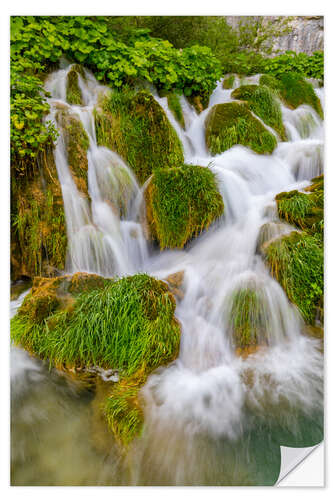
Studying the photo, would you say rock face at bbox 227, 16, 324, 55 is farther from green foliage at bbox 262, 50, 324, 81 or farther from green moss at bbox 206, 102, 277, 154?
green moss at bbox 206, 102, 277, 154

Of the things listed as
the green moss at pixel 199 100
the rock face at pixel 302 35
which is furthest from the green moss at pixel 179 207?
the green moss at pixel 199 100

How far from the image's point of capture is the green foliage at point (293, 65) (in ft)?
9.49

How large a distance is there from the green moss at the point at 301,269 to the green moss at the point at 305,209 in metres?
0.12

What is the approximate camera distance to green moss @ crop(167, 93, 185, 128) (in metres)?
3.06

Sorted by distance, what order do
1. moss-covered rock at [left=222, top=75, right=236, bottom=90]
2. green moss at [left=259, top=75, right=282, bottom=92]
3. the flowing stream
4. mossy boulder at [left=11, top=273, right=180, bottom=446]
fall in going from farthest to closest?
green moss at [left=259, top=75, right=282, bottom=92]
moss-covered rock at [left=222, top=75, right=236, bottom=90]
mossy boulder at [left=11, top=273, right=180, bottom=446]
the flowing stream

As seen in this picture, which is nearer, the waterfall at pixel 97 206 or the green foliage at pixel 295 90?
the waterfall at pixel 97 206

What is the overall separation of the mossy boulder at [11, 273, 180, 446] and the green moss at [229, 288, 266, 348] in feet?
1.22

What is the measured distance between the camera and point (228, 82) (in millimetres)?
3375

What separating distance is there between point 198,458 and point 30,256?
61.7 inches

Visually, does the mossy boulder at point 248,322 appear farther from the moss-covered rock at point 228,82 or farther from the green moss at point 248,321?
the moss-covered rock at point 228,82

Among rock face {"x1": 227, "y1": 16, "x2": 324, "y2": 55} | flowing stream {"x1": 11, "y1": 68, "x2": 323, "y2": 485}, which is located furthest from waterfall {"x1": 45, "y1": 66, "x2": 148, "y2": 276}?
rock face {"x1": 227, "y1": 16, "x2": 324, "y2": 55}

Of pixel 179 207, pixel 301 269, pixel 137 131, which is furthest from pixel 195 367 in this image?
pixel 137 131

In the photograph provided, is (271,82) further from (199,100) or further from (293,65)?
(199,100)
